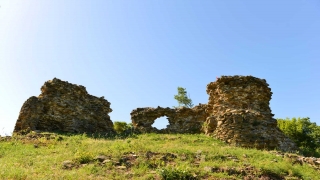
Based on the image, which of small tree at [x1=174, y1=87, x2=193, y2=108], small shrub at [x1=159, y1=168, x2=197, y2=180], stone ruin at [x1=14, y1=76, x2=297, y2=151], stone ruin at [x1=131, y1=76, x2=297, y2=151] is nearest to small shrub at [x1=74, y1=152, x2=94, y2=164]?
small shrub at [x1=159, y1=168, x2=197, y2=180]

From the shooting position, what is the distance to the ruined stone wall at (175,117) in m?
18.4

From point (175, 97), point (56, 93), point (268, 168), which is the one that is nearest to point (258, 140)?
point (268, 168)

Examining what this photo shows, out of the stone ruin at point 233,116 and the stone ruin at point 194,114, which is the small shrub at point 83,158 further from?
the stone ruin at point 194,114

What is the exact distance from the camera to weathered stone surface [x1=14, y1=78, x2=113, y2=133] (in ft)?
49.7

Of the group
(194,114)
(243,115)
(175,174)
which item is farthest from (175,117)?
(175,174)

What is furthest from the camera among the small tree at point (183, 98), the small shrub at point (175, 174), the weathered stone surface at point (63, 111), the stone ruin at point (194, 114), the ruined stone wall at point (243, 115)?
the small tree at point (183, 98)

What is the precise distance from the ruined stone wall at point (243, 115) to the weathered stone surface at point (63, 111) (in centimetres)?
688

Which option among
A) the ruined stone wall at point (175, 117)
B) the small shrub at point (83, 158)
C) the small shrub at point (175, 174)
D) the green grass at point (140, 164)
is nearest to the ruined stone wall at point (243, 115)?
the ruined stone wall at point (175, 117)

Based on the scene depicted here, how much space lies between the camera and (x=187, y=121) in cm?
1850

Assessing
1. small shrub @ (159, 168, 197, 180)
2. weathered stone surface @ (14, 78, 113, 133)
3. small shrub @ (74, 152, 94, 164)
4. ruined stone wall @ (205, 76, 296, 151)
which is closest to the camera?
small shrub @ (159, 168, 197, 180)

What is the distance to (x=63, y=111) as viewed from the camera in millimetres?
16234

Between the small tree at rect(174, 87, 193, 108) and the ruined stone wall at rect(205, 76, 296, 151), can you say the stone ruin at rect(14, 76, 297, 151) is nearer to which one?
the ruined stone wall at rect(205, 76, 296, 151)

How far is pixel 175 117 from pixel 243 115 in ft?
18.8

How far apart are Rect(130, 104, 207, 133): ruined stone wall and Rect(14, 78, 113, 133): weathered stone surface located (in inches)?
77.7
